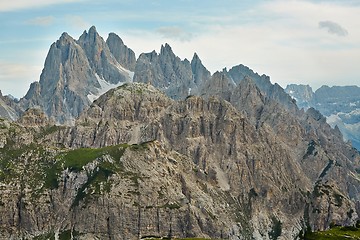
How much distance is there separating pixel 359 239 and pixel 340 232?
520 inches

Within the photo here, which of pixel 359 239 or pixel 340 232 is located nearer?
pixel 359 239

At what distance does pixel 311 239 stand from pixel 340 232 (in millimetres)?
16416

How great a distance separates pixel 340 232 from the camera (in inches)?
7756

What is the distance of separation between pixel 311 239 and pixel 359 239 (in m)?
14.6

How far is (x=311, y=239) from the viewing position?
185875mm

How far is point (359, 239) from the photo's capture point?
604ft
